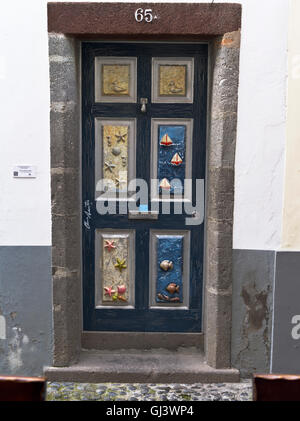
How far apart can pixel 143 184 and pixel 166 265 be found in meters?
0.73

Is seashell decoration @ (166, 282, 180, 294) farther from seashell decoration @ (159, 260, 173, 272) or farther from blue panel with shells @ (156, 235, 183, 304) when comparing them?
seashell decoration @ (159, 260, 173, 272)

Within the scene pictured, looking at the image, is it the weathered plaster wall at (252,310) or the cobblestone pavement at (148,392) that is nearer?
the cobblestone pavement at (148,392)

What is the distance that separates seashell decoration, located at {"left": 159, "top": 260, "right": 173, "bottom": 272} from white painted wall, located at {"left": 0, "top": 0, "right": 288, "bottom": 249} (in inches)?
24.3

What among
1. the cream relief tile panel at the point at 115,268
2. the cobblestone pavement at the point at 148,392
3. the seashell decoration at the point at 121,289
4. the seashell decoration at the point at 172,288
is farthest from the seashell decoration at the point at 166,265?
the cobblestone pavement at the point at 148,392

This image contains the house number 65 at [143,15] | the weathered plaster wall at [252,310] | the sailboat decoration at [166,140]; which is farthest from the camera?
the sailboat decoration at [166,140]

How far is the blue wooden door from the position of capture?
3.88m

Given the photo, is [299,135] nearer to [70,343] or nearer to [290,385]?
[290,385]

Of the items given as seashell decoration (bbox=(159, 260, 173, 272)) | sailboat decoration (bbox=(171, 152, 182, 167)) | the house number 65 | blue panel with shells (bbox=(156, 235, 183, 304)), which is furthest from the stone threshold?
the house number 65

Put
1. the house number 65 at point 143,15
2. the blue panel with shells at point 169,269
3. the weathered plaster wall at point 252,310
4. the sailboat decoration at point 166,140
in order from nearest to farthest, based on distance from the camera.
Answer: the house number 65 at point 143,15 < the weathered plaster wall at point 252,310 < the sailboat decoration at point 166,140 < the blue panel with shells at point 169,269

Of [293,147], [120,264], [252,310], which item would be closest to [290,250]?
[252,310]

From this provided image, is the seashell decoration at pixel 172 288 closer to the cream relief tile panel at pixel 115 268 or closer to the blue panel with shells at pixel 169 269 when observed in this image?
the blue panel with shells at pixel 169 269

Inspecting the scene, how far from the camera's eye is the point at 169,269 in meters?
4.03

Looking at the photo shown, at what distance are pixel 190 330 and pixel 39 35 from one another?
2.77m

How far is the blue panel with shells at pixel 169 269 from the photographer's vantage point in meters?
4.01
